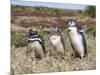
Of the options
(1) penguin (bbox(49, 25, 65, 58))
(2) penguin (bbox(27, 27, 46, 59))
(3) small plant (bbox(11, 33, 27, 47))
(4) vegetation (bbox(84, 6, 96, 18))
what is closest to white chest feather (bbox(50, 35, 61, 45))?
(1) penguin (bbox(49, 25, 65, 58))

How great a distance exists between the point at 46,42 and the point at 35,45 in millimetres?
130

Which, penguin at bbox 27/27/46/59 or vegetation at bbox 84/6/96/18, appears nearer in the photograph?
penguin at bbox 27/27/46/59

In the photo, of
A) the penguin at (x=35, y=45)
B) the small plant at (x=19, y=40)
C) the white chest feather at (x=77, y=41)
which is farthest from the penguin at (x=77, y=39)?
the small plant at (x=19, y=40)

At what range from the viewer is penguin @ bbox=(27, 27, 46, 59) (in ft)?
7.12

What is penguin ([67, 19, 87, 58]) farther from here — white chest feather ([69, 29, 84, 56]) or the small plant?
the small plant

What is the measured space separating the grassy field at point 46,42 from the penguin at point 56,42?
4 cm

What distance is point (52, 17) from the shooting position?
228cm

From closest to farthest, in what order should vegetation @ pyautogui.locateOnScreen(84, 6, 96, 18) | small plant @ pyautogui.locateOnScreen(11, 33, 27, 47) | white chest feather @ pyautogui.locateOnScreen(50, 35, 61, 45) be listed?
small plant @ pyautogui.locateOnScreen(11, 33, 27, 47)
white chest feather @ pyautogui.locateOnScreen(50, 35, 61, 45)
vegetation @ pyautogui.locateOnScreen(84, 6, 96, 18)

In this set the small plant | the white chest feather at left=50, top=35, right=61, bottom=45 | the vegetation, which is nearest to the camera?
the small plant

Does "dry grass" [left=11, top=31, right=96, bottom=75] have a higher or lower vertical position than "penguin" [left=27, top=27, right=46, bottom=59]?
lower

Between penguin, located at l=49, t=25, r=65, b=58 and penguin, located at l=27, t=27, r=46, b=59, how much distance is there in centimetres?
12

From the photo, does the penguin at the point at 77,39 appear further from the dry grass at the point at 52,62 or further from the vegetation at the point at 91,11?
the vegetation at the point at 91,11

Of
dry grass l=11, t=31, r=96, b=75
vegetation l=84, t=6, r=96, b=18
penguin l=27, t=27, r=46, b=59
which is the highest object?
vegetation l=84, t=6, r=96, b=18

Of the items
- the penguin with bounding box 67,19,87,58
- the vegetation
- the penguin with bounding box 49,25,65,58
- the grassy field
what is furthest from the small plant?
the vegetation
